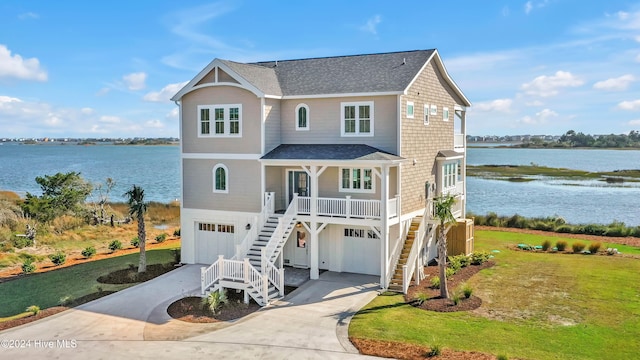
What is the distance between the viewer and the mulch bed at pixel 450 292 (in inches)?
699

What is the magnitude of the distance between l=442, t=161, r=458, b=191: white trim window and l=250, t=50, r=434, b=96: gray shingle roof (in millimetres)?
5578

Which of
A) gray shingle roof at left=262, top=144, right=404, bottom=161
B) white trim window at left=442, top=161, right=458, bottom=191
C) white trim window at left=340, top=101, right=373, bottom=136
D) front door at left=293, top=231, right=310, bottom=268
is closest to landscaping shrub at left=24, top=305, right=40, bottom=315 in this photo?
gray shingle roof at left=262, top=144, right=404, bottom=161

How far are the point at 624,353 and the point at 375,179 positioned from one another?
35.6 feet

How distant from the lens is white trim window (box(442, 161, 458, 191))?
85.0 ft

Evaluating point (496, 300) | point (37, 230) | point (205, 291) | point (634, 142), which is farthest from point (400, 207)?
point (634, 142)

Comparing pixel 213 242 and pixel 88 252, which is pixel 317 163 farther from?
pixel 88 252

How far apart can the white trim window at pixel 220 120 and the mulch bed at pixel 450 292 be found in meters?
10.0

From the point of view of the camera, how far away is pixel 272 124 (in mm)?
23172

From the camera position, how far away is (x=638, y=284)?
2034 centimetres

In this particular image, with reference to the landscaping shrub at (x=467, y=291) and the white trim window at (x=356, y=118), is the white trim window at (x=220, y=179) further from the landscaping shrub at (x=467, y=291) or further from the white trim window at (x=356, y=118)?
the landscaping shrub at (x=467, y=291)

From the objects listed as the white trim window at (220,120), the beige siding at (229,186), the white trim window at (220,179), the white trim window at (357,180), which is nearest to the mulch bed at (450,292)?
the white trim window at (357,180)

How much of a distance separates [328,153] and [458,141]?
923 cm

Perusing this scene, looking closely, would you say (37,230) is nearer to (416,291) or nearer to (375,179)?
(375,179)

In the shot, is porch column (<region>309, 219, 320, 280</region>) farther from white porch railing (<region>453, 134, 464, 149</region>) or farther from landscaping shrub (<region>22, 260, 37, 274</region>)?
landscaping shrub (<region>22, 260, 37, 274</region>)
